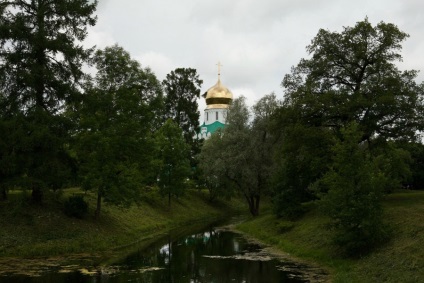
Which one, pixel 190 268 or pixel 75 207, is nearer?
pixel 190 268

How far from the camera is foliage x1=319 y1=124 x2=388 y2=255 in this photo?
1892 cm

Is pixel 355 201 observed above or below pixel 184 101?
below

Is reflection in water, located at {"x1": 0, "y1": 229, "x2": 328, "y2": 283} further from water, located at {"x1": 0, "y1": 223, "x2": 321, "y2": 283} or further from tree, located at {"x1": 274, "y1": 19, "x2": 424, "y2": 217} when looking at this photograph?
tree, located at {"x1": 274, "y1": 19, "x2": 424, "y2": 217}

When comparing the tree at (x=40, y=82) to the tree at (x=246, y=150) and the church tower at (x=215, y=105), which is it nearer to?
the tree at (x=246, y=150)

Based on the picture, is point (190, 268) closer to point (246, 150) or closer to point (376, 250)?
point (376, 250)

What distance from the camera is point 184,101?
63.4m

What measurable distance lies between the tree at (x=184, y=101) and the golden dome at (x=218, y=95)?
29618 mm

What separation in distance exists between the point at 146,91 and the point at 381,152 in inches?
802

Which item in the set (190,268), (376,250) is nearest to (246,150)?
(190,268)

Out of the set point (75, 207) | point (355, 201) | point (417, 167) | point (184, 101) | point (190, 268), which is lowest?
point (190, 268)

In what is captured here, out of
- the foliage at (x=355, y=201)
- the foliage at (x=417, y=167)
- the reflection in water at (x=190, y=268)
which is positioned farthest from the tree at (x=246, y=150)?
the foliage at (x=355, y=201)

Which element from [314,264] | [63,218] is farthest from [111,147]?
[314,264]

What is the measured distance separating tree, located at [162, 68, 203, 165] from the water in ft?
123

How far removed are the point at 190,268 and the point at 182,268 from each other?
358 millimetres
